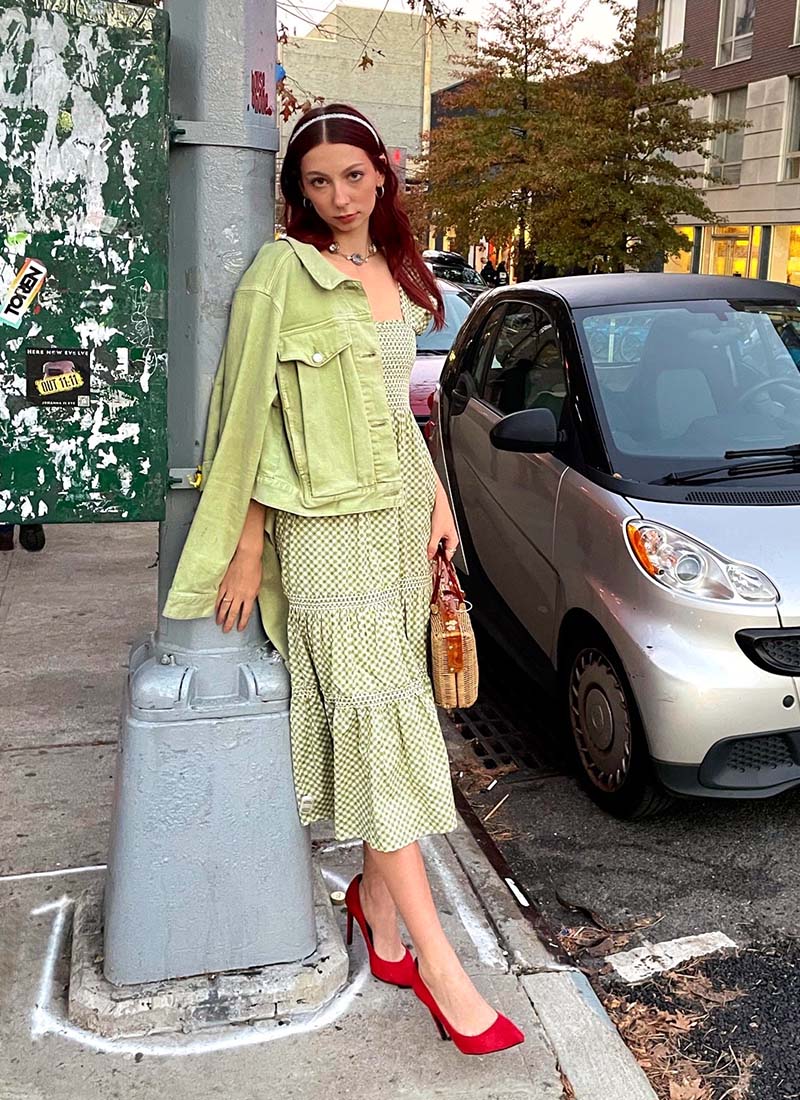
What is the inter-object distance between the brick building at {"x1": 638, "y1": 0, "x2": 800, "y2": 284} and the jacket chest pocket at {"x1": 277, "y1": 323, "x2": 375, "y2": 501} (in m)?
25.5

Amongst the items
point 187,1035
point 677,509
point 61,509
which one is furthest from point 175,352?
point 677,509

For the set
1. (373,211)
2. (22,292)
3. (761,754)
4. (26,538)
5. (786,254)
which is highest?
(786,254)

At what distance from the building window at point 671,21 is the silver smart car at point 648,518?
94.1 ft

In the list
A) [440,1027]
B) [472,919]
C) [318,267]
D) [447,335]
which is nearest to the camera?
[318,267]

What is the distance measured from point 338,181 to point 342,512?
0.69 metres

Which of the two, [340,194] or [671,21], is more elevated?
[671,21]

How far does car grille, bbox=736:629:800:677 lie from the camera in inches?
132

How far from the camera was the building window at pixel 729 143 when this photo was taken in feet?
91.0

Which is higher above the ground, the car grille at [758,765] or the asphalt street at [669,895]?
the car grille at [758,765]

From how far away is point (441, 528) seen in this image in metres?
2.72

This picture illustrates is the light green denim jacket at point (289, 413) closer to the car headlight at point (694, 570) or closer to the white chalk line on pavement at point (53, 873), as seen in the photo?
the white chalk line on pavement at point (53, 873)

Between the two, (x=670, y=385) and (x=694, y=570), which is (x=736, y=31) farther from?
(x=694, y=570)

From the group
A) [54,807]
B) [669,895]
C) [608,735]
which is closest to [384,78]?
[608,735]

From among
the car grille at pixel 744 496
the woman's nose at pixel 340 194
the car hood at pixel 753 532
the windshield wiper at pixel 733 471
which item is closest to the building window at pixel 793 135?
the windshield wiper at pixel 733 471
